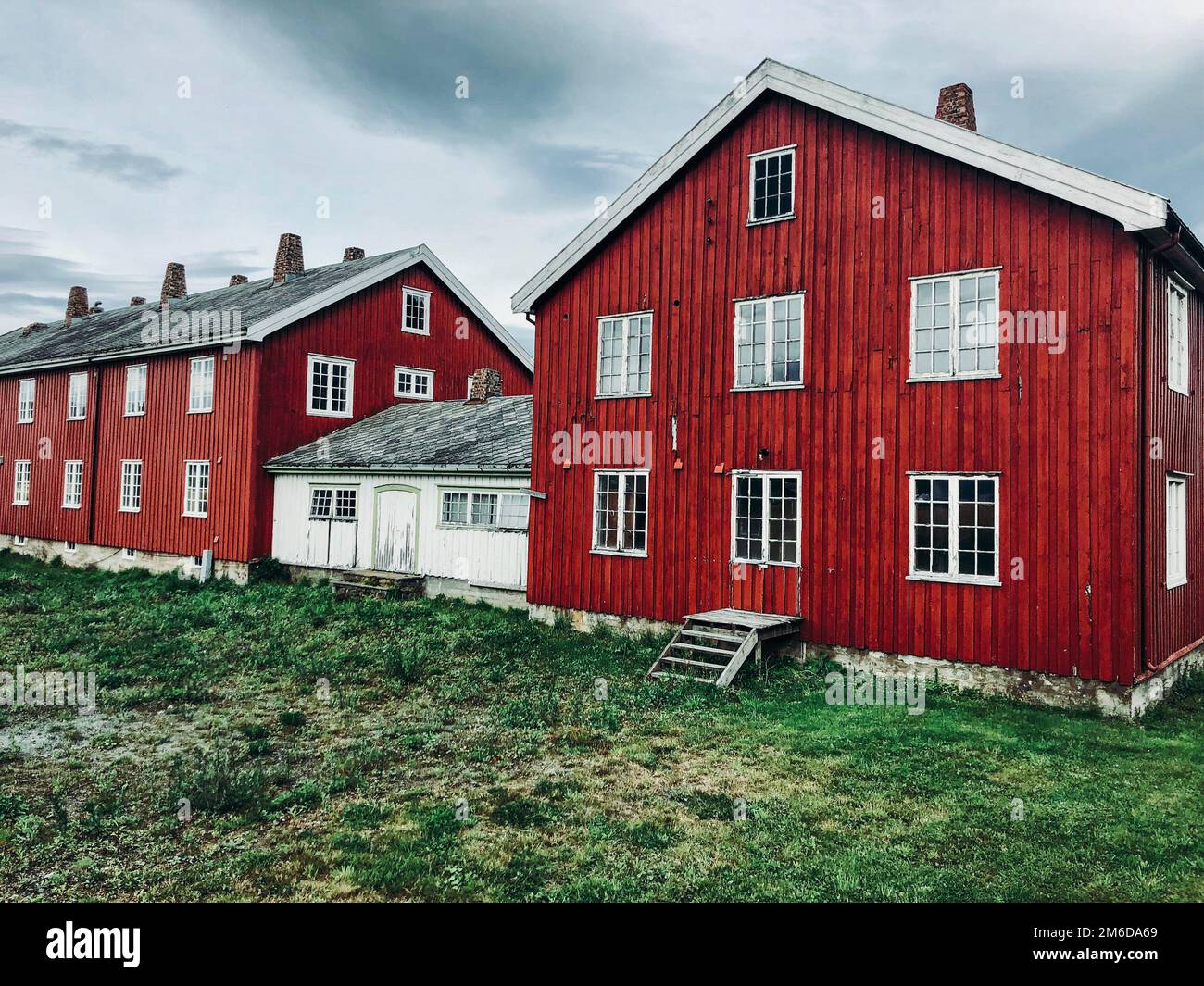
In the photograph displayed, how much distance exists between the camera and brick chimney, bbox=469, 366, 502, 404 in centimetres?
2534

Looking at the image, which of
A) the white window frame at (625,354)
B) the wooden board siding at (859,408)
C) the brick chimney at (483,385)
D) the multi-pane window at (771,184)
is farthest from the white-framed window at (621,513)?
the brick chimney at (483,385)

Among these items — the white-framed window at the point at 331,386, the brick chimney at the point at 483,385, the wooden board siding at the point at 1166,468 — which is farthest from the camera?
the brick chimney at the point at 483,385

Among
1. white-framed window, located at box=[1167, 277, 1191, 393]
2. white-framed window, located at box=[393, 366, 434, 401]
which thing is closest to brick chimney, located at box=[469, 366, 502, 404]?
white-framed window, located at box=[393, 366, 434, 401]

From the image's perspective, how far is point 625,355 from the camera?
54.1 feet

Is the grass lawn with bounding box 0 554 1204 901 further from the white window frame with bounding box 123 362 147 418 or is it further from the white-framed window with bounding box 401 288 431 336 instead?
the white-framed window with bounding box 401 288 431 336

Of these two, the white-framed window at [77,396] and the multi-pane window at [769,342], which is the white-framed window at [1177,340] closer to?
the multi-pane window at [769,342]

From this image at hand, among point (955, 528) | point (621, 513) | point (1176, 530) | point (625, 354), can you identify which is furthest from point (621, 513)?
point (1176, 530)

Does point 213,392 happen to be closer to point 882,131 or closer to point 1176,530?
point 882,131

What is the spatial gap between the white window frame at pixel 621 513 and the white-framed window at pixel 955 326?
17.6 feet

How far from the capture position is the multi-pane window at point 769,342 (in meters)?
14.3

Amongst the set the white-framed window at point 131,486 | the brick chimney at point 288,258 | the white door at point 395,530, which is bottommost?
the white door at point 395,530

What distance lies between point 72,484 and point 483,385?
1624 centimetres

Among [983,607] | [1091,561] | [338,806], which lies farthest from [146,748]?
[1091,561]
